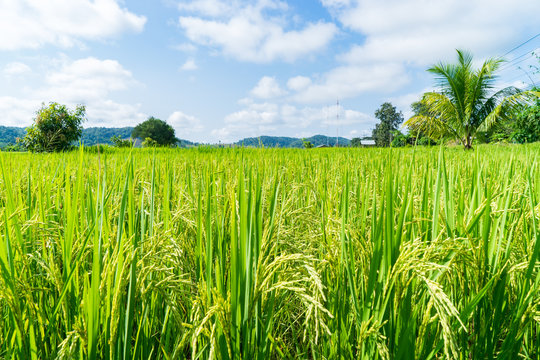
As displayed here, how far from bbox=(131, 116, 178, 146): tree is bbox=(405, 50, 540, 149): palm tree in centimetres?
5594

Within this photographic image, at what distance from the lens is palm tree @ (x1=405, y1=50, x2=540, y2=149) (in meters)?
15.6

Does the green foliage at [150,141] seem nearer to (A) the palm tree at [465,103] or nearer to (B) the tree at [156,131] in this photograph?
(A) the palm tree at [465,103]

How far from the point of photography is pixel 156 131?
64938mm

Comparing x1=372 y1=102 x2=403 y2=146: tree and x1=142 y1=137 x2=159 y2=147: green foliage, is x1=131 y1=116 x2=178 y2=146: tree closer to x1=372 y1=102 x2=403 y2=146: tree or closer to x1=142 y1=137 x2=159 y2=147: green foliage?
x1=372 y1=102 x2=403 y2=146: tree

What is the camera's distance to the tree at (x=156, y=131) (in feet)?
209

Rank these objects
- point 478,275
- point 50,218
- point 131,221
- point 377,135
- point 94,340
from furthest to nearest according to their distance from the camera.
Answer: point 377,135 → point 50,218 → point 131,221 → point 478,275 → point 94,340

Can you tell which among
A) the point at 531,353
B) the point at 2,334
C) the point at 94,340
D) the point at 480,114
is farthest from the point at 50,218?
the point at 480,114

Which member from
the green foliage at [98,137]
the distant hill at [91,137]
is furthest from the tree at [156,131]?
the green foliage at [98,137]

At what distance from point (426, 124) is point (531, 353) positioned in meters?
16.6

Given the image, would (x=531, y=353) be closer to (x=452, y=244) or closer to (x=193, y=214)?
(x=452, y=244)

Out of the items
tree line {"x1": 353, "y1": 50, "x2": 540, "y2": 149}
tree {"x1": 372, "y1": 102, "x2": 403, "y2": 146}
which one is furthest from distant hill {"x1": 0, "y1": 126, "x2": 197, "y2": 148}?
tree {"x1": 372, "y1": 102, "x2": 403, "y2": 146}

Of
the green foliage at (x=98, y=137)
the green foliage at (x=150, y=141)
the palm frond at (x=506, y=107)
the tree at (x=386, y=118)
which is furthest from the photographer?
the tree at (x=386, y=118)

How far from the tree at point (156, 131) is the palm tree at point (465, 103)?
5594cm

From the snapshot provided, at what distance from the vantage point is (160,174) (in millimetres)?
2219
